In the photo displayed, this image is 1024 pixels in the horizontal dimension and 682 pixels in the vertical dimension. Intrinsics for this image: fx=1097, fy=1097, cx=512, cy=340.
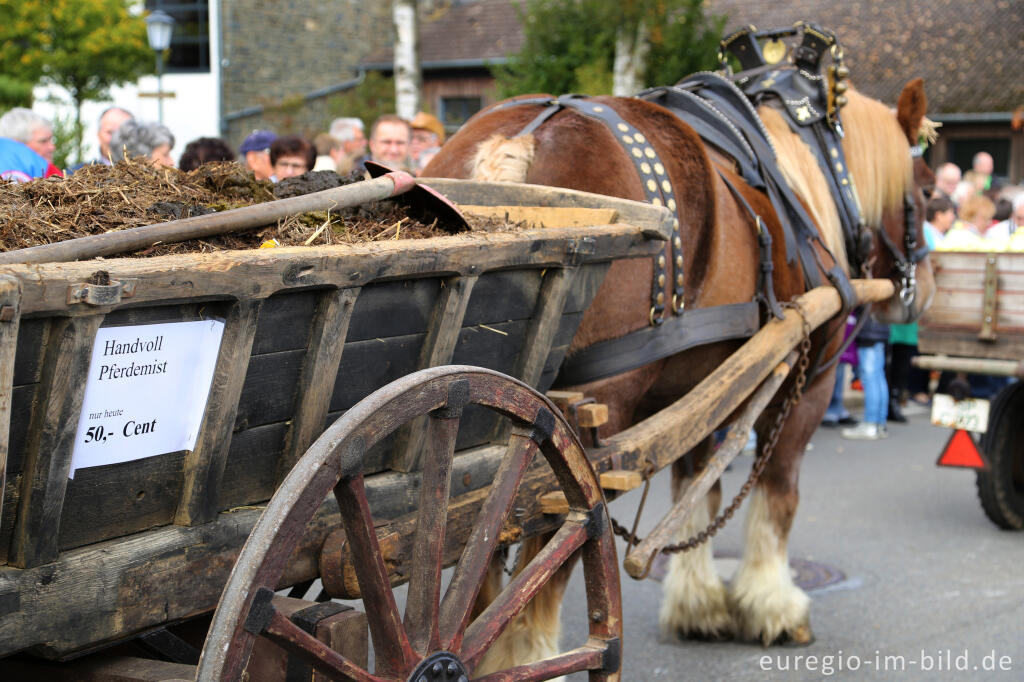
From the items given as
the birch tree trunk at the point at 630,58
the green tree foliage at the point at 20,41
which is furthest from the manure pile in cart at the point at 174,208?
the green tree foliage at the point at 20,41

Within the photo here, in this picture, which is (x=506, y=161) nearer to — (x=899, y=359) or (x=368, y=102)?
(x=899, y=359)

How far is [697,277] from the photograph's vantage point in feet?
10.4

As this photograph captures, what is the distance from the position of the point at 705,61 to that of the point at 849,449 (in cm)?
885

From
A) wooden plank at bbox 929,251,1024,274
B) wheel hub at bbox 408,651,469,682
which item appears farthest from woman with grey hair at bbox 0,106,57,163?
wooden plank at bbox 929,251,1024,274

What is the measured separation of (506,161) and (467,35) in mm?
24420

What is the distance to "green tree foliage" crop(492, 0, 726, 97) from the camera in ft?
47.5

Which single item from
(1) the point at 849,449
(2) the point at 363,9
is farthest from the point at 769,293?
(2) the point at 363,9

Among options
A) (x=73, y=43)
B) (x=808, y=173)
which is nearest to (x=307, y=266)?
(x=808, y=173)

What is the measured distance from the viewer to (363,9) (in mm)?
27750

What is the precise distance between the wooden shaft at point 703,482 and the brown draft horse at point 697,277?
17cm

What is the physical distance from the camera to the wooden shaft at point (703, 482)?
269cm

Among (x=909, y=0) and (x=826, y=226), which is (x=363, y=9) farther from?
(x=826, y=226)

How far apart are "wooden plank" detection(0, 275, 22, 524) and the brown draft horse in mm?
1562

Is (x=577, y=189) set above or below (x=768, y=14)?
below
